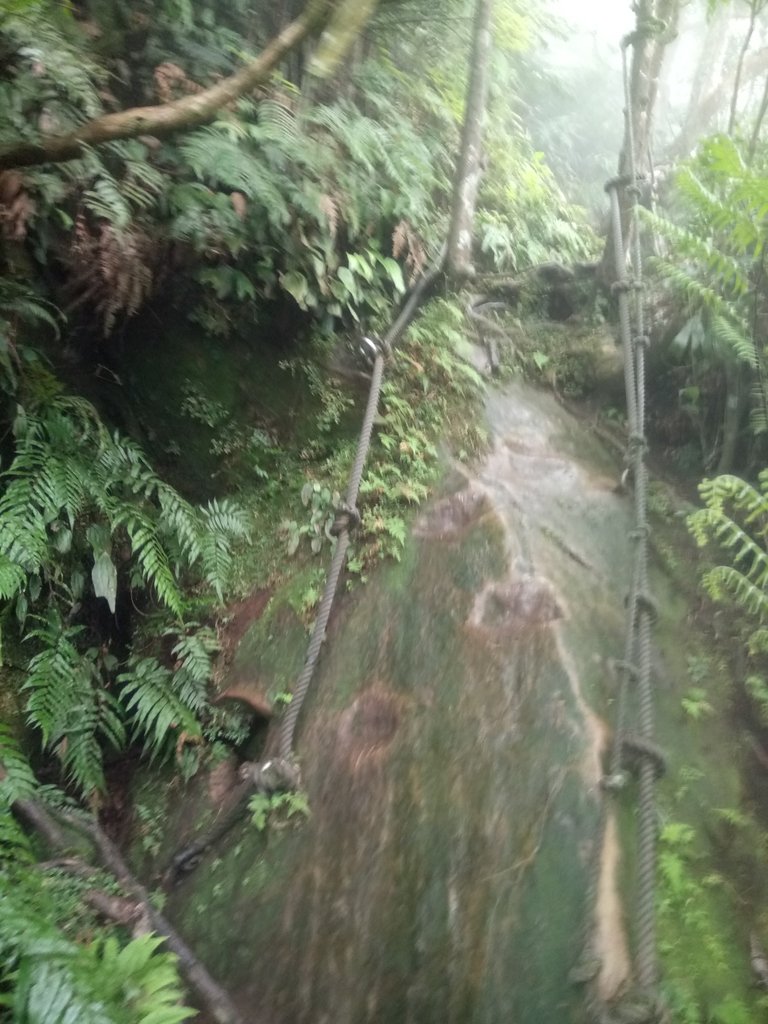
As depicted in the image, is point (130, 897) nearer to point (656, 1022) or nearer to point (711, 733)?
point (656, 1022)

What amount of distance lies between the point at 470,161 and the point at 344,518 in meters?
3.15

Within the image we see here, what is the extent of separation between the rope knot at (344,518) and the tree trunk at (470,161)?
2.20 metres

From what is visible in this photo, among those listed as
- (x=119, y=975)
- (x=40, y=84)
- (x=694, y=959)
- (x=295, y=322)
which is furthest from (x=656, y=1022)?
(x=40, y=84)

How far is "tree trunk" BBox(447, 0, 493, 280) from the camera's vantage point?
4914 millimetres

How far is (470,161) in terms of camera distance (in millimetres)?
5148

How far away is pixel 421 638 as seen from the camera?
337 cm

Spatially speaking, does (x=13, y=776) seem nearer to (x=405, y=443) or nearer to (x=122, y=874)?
(x=122, y=874)

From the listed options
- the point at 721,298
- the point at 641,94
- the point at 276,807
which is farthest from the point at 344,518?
the point at 641,94

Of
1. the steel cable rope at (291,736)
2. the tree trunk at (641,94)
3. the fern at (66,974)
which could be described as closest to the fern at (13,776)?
the fern at (66,974)

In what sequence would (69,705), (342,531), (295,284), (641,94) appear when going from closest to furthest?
(69,705) < (342,531) < (295,284) < (641,94)

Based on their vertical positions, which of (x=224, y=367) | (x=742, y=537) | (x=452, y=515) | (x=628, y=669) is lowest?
(x=628, y=669)

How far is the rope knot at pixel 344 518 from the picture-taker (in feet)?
12.0

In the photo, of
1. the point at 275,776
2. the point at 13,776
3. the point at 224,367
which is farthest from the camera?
the point at 224,367

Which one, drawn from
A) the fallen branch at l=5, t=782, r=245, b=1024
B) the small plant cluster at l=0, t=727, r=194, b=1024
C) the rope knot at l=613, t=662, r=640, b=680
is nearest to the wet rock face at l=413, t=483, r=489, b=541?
the rope knot at l=613, t=662, r=640, b=680
